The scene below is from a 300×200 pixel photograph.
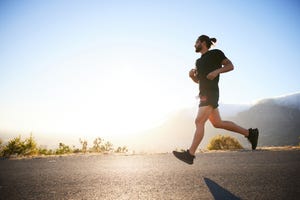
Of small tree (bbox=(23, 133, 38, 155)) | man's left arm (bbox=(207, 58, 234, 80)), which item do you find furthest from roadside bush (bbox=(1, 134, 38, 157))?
man's left arm (bbox=(207, 58, 234, 80))

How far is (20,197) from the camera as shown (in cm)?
258

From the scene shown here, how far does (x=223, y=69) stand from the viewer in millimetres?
4109

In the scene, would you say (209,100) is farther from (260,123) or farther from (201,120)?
(260,123)

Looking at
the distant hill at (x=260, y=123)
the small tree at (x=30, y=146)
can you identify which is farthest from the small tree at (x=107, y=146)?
the distant hill at (x=260, y=123)

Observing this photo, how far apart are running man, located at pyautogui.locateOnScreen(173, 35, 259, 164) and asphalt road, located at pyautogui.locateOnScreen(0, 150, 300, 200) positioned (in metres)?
0.46

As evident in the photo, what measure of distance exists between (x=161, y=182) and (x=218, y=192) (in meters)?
0.77

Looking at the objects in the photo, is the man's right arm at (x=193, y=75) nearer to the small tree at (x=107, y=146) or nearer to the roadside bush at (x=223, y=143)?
the small tree at (x=107, y=146)

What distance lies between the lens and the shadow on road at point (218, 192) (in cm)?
242

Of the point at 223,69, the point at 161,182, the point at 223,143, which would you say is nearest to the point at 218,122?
the point at 223,69

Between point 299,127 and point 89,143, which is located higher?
point 299,127

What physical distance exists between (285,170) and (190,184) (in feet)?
5.17

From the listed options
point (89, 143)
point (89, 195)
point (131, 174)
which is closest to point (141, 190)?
point (89, 195)

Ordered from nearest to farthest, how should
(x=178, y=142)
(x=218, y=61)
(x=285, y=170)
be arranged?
(x=285, y=170), (x=218, y=61), (x=178, y=142)

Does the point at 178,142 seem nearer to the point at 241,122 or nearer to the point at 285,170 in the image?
the point at 241,122
